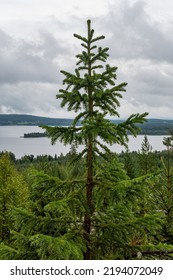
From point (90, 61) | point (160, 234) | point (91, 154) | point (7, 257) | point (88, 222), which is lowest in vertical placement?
point (160, 234)

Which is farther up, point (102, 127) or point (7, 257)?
point (102, 127)

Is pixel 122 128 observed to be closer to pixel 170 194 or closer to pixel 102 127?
Answer: pixel 102 127

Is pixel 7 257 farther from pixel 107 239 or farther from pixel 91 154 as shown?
pixel 91 154

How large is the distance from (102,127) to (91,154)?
3.36 ft

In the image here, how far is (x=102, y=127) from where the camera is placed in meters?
6.87

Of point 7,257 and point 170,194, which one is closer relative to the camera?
point 7,257

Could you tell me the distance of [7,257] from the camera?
25.6ft

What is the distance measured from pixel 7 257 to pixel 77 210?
1734mm
